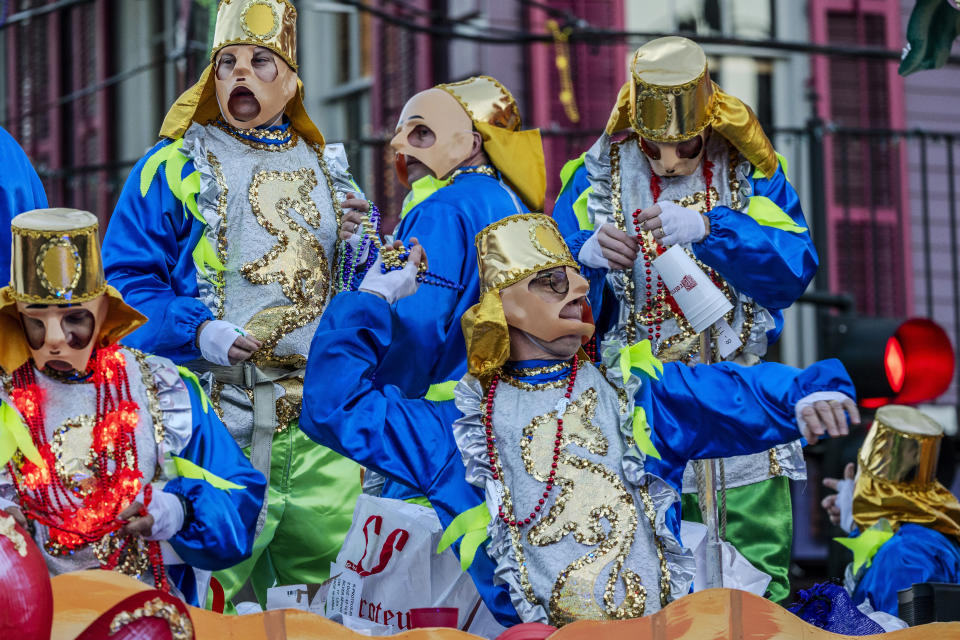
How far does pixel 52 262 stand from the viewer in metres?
3.70

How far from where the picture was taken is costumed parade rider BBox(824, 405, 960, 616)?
18.6 ft

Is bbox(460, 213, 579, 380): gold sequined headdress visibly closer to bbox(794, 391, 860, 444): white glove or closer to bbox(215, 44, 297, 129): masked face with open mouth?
bbox(794, 391, 860, 444): white glove

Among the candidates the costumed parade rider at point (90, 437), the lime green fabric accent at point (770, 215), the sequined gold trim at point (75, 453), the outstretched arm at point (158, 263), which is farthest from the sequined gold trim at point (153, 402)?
the lime green fabric accent at point (770, 215)

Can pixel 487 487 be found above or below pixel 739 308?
below

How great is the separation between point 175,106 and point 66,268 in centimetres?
117

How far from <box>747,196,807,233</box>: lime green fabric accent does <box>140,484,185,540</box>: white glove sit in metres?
1.76

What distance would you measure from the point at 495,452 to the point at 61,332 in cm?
98

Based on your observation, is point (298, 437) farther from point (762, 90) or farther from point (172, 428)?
point (762, 90)

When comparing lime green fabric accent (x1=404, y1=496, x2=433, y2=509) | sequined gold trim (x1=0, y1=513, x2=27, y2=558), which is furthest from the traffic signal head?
sequined gold trim (x1=0, y1=513, x2=27, y2=558)

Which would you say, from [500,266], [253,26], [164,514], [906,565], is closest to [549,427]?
[500,266]

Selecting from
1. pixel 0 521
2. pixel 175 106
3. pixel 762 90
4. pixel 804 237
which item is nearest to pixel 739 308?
pixel 804 237

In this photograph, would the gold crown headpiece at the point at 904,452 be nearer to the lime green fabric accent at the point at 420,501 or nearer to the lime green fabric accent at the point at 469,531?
the lime green fabric accent at the point at 420,501

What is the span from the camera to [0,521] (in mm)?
3219

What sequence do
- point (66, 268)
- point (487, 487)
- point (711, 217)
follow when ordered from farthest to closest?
point (711, 217)
point (487, 487)
point (66, 268)
